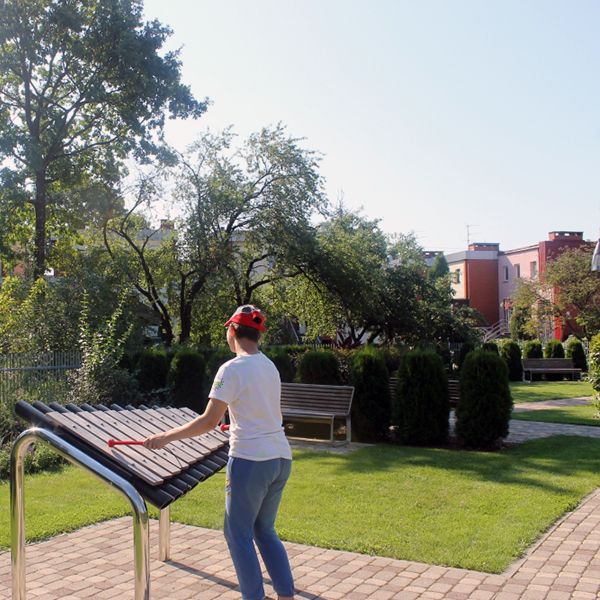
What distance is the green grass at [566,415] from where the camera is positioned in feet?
48.2

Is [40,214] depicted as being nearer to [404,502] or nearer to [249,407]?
[404,502]

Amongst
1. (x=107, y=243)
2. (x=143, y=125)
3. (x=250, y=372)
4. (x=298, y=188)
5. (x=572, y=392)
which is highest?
(x=143, y=125)

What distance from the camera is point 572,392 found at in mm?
22469

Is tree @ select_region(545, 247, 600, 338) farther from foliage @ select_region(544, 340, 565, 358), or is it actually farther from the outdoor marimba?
the outdoor marimba

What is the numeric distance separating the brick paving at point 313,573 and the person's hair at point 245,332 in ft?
6.36

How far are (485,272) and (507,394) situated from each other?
5052 cm

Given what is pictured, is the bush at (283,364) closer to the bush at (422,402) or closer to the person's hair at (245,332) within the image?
the bush at (422,402)

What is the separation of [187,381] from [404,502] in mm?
7536

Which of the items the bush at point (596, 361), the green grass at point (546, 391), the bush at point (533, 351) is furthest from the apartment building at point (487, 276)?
the bush at point (596, 361)

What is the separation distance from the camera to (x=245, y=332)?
4.39 m

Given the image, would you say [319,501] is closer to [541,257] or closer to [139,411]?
[139,411]

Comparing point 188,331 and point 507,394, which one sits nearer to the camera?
point 507,394

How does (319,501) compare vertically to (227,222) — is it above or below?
below

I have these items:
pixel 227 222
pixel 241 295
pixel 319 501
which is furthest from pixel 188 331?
pixel 319 501
